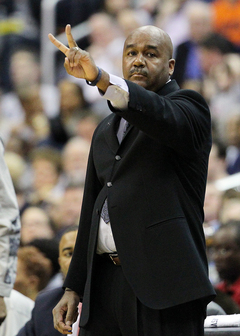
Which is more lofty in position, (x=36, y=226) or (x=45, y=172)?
(x=45, y=172)

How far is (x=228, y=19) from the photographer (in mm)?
7891

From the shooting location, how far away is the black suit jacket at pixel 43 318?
131 inches

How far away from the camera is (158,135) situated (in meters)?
1.90

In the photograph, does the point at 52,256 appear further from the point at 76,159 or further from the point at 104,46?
the point at 104,46

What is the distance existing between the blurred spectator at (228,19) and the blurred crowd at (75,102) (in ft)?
0.04

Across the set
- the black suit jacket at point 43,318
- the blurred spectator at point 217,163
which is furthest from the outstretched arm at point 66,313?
the blurred spectator at point 217,163

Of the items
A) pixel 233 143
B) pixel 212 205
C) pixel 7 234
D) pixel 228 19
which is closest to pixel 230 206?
pixel 212 205

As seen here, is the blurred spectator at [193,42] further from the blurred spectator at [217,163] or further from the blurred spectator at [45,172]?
the blurred spectator at [45,172]

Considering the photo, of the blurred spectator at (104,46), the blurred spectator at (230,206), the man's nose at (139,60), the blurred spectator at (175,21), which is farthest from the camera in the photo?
the blurred spectator at (104,46)

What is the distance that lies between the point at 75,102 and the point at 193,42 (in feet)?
5.72

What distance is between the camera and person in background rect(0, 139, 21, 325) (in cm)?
288

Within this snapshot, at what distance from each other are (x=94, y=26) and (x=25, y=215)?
3860 mm

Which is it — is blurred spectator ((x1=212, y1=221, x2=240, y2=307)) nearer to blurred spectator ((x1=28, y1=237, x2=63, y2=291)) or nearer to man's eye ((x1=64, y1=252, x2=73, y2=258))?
man's eye ((x1=64, y1=252, x2=73, y2=258))

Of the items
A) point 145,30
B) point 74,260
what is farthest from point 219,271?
point 145,30
